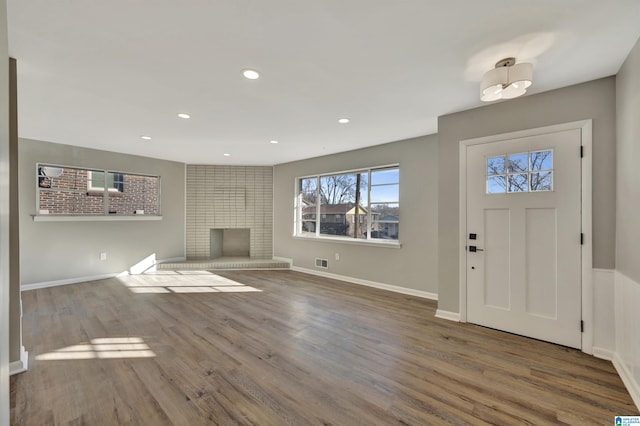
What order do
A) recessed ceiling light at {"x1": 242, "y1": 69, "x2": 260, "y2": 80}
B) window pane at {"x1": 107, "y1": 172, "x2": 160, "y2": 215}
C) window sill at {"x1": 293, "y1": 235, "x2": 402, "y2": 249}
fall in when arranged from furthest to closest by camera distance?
window pane at {"x1": 107, "y1": 172, "x2": 160, "y2": 215}, window sill at {"x1": 293, "y1": 235, "x2": 402, "y2": 249}, recessed ceiling light at {"x1": 242, "y1": 69, "x2": 260, "y2": 80}

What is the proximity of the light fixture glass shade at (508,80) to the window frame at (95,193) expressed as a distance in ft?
20.6

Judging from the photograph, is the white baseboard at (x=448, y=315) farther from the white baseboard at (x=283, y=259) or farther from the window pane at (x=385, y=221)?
the white baseboard at (x=283, y=259)

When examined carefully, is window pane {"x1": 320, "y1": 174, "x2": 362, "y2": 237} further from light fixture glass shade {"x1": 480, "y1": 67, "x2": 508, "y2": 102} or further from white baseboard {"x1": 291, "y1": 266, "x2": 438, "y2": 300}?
light fixture glass shade {"x1": 480, "y1": 67, "x2": 508, "y2": 102}

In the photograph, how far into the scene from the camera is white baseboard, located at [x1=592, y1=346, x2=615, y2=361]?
7.56 ft

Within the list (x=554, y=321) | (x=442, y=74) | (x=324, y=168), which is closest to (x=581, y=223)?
(x=554, y=321)

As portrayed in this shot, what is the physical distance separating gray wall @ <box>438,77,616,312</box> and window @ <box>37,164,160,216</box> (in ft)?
19.3

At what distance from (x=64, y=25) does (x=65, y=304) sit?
368cm

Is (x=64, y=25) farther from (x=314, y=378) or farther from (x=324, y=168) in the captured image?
(x=324, y=168)

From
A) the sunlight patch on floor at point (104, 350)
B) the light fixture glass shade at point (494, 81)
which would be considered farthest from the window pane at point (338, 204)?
the sunlight patch on floor at point (104, 350)

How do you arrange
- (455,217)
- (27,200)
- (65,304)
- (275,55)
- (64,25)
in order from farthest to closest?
(27,200), (65,304), (455,217), (275,55), (64,25)

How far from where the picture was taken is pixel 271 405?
1.78 m

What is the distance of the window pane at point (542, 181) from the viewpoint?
264 centimetres

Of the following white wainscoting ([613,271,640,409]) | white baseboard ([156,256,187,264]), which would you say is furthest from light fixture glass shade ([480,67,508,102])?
white baseboard ([156,256,187,264])

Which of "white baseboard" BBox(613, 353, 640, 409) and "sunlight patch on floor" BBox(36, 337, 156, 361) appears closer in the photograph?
"white baseboard" BBox(613, 353, 640, 409)
